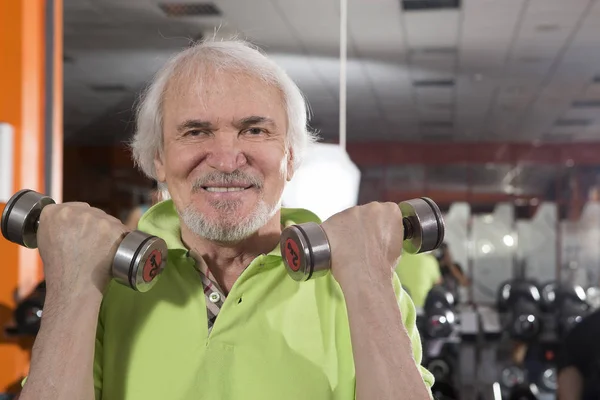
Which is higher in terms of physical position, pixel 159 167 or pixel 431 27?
pixel 431 27

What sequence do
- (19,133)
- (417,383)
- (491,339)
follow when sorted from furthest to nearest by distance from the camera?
(491,339), (19,133), (417,383)

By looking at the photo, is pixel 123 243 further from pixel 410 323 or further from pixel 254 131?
pixel 410 323

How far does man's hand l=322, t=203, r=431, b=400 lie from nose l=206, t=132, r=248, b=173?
0.22 meters

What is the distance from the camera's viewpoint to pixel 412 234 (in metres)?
1.31

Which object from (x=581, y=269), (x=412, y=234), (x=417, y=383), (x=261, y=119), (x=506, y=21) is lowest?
(x=581, y=269)

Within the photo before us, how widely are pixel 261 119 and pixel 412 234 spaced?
0.34m

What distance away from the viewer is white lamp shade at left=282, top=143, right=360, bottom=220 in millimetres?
3381

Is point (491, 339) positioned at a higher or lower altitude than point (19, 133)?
lower

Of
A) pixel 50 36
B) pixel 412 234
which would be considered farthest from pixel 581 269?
pixel 412 234

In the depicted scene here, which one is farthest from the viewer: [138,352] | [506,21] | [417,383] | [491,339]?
[506,21]

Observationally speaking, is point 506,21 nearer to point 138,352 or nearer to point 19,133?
point 19,133

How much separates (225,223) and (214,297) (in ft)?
0.44

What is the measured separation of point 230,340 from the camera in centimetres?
132

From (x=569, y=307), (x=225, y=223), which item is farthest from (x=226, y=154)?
(x=569, y=307)
